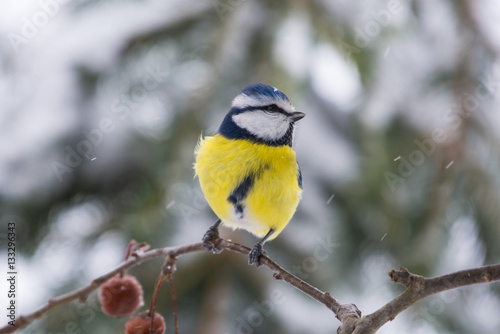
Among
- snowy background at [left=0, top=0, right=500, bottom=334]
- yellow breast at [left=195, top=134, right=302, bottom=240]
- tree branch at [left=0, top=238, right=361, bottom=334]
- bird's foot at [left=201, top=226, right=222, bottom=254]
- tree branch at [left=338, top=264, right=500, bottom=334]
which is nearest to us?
tree branch at [left=338, top=264, right=500, bottom=334]

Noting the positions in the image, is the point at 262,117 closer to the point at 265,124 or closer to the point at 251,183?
the point at 265,124

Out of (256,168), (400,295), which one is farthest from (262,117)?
(400,295)

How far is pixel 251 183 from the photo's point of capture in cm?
104

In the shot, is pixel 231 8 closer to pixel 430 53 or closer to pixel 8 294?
pixel 430 53

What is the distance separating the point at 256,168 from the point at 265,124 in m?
0.11

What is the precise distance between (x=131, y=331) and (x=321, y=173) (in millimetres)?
915

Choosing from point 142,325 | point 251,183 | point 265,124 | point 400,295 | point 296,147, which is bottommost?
point 142,325

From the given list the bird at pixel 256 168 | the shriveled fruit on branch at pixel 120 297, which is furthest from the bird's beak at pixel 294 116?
the shriveled fruit on branch at pixel 120 297

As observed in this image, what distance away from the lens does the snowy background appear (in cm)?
145

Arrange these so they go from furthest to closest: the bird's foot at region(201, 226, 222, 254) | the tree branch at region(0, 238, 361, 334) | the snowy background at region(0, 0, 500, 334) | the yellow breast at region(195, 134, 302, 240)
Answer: the snowy background at region(0, 0, 500, 334)
the yellow breast at region(195, 134, 302, 240)
the bird's foot at region(201, 226, 222, 254)
the tree branch at region(0, 238, 361, 334)

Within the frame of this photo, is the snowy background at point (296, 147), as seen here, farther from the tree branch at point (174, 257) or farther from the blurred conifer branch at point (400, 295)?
the blurred conifer branch at point (400, 295)

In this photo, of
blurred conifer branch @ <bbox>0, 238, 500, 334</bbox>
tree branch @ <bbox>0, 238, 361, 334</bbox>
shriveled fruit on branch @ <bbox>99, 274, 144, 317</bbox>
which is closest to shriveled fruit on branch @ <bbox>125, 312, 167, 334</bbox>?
shriveled fruit on branch @ <bbox>99, 274, 144, 317</bbox>

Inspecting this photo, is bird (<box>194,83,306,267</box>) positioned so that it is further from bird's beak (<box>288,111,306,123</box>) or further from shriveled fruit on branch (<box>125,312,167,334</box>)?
shriveled fruit on branch (<box>125,312,167,334</box>)

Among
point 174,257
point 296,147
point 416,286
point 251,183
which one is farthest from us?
point 296,147
